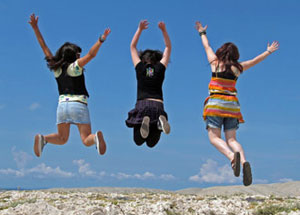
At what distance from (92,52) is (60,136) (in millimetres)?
2049

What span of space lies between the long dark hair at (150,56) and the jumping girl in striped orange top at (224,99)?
132 centimetres

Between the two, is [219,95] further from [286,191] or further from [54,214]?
[286,191]

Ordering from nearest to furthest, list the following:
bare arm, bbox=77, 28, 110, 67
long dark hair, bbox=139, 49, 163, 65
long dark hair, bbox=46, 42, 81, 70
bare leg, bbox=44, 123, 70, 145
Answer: bare arm, bbox=77, 28, 110, 67, bare leg, bbox=44, 123, 70, 145, long dark hair, bbox=46, 42, 81, 70, long dark hair, bbox=139, 49, 163, 65

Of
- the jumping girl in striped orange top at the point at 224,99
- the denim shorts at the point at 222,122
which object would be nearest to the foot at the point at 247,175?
the jumping girl in striped orange top at the point at 224,99

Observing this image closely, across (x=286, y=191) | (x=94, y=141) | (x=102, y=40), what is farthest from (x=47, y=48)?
(x=286, y=191)

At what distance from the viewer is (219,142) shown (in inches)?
347

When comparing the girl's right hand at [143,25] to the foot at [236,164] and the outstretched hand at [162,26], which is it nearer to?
the outstretched hand at [162,26]

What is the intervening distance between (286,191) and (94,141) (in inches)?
567

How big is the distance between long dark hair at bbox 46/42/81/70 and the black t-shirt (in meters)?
1.47

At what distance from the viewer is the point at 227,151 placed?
28.3 feet

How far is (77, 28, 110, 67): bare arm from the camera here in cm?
879

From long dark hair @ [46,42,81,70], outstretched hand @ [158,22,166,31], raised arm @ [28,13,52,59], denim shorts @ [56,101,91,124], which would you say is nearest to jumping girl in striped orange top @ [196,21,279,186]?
outstretched hand @ [158,22,166,31]

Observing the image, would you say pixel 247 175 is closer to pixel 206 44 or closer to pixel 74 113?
pixel 206 44

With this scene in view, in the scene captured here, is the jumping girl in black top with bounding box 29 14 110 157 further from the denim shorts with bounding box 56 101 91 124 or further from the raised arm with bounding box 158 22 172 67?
the raised arm with bounding box 158 22 172 67
